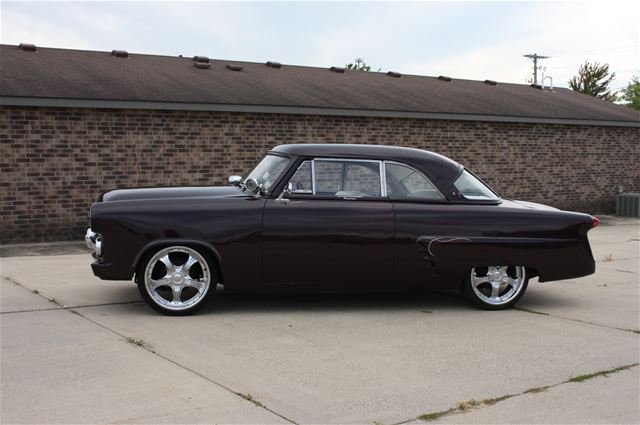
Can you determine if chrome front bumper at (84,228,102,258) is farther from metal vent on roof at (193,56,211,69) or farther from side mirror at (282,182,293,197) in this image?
metal vent on roof at (193,56,211,69)

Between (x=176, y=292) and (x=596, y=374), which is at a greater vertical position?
(x=176, y=292)

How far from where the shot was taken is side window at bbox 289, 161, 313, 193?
712cm

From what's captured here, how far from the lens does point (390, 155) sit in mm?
7363

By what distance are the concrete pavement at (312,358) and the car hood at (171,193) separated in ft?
3.51

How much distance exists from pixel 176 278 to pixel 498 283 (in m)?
3.21

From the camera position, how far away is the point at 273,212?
273 inches

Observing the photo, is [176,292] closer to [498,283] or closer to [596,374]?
[498,283]

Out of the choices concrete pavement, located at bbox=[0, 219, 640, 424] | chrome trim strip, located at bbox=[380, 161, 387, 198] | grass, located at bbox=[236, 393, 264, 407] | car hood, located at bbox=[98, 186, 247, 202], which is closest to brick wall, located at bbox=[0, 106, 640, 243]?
concrete pavement, located at bbox=[0, 219, 640, 424]

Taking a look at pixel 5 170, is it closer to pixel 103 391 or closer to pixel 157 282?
pixel 157 282

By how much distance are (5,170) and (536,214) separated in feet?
28.1

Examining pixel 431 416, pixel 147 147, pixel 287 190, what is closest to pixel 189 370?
pixel 431 416

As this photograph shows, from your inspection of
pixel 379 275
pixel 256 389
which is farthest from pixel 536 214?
pixel 256 389

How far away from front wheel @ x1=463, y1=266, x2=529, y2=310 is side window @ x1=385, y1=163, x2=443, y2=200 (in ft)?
2.98

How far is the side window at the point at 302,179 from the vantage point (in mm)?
7117
